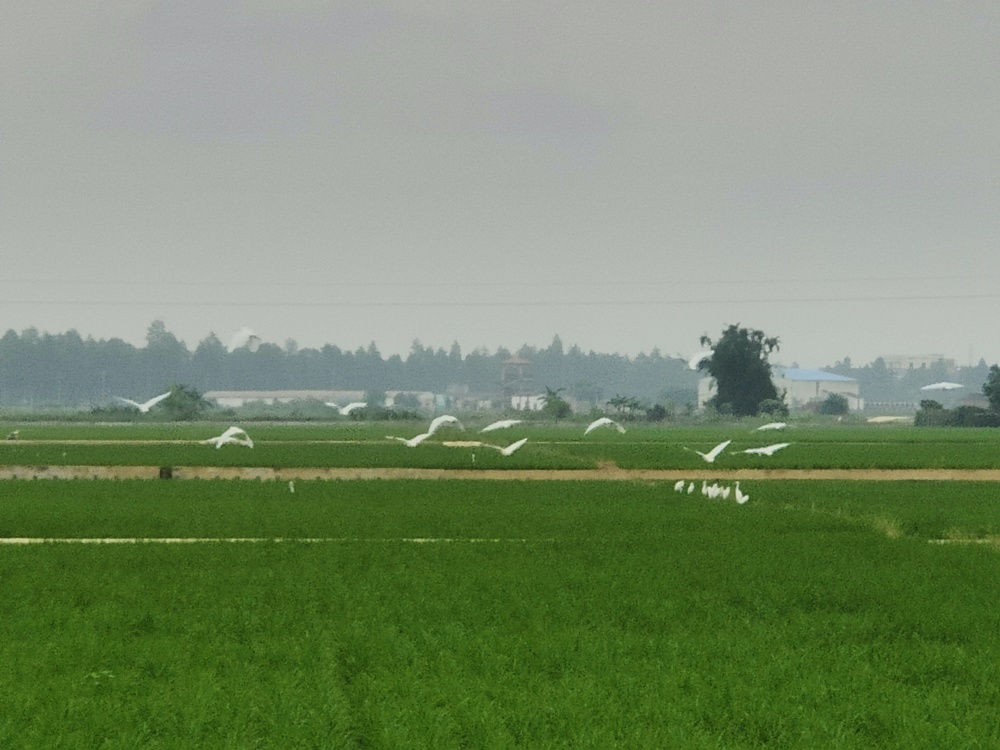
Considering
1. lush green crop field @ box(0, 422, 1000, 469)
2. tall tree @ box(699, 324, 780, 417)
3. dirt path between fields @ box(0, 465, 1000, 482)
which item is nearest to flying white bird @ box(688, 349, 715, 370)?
tall tree @ box(699, 324, 780, 417)

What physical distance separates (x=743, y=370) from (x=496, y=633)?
103766mm

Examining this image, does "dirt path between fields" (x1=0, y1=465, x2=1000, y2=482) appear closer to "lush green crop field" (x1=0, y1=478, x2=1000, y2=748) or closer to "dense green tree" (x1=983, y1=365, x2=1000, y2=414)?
"lush green crop field" (x1=0, y1=478, x2=1000, y2=748)

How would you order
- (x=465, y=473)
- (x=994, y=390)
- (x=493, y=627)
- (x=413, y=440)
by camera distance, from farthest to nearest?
(x=994, y=390)
(x=413, y=440)
(x=465, y=473)
(x=493, y=627)

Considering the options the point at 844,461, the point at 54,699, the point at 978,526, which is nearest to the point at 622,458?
the point at 844,461

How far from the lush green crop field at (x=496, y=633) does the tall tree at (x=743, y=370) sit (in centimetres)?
9036

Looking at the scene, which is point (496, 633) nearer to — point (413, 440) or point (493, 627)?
point (493, 627)

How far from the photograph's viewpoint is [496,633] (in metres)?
13.6

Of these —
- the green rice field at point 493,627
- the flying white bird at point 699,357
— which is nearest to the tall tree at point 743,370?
the flying white bird at point 699,357

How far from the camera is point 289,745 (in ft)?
31.3

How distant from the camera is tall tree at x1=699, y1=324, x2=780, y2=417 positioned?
11481cm

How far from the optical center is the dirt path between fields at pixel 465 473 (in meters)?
42.4

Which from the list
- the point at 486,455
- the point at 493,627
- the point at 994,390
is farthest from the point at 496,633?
the point at 994,390

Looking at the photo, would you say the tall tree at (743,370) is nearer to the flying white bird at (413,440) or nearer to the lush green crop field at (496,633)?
Answer: the flying white bird at (413,440)

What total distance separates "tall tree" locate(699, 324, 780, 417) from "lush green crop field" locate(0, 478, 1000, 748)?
9036 cm
